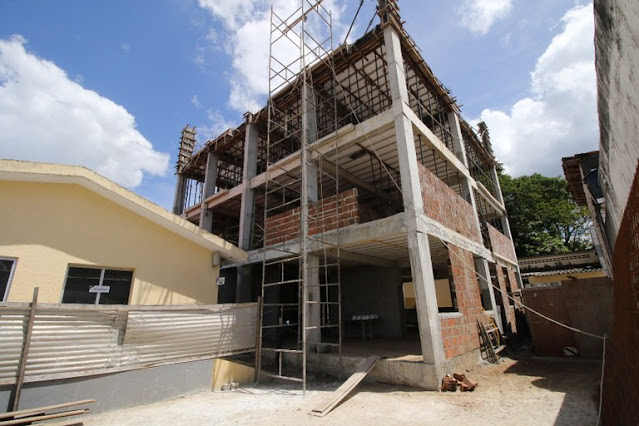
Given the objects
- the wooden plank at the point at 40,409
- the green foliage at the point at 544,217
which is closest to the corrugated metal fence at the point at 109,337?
the wooden plank at the point at 40,409

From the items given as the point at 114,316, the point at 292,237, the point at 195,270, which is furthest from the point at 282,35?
the point at 114,316

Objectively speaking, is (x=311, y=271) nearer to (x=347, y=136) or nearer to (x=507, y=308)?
(x=347, y=136)

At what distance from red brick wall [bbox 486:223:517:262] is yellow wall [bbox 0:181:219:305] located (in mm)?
11711

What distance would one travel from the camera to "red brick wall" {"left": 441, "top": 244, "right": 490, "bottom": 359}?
7.70 m

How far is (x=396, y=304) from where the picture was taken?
12.3 meters

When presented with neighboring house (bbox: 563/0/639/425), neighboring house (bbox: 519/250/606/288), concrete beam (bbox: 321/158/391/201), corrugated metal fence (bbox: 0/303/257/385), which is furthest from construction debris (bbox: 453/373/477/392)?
neighboring house (bbox: 519/250/606/288)

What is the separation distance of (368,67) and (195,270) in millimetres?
9408

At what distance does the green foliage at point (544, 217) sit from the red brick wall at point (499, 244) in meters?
8.90

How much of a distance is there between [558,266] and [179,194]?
24038 millimetres

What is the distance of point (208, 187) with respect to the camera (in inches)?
633

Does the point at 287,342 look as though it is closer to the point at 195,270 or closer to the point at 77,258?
the point at 195,270

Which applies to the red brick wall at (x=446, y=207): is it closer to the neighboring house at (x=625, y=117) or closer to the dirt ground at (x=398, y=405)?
the dirt ground at (x=398, y=405)

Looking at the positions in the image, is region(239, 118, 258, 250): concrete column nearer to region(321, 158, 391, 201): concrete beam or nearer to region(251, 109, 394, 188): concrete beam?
region(251, 109, 394, 188): concrete beam

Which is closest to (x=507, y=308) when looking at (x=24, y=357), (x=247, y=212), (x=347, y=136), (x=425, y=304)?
(x=425, y=304)
